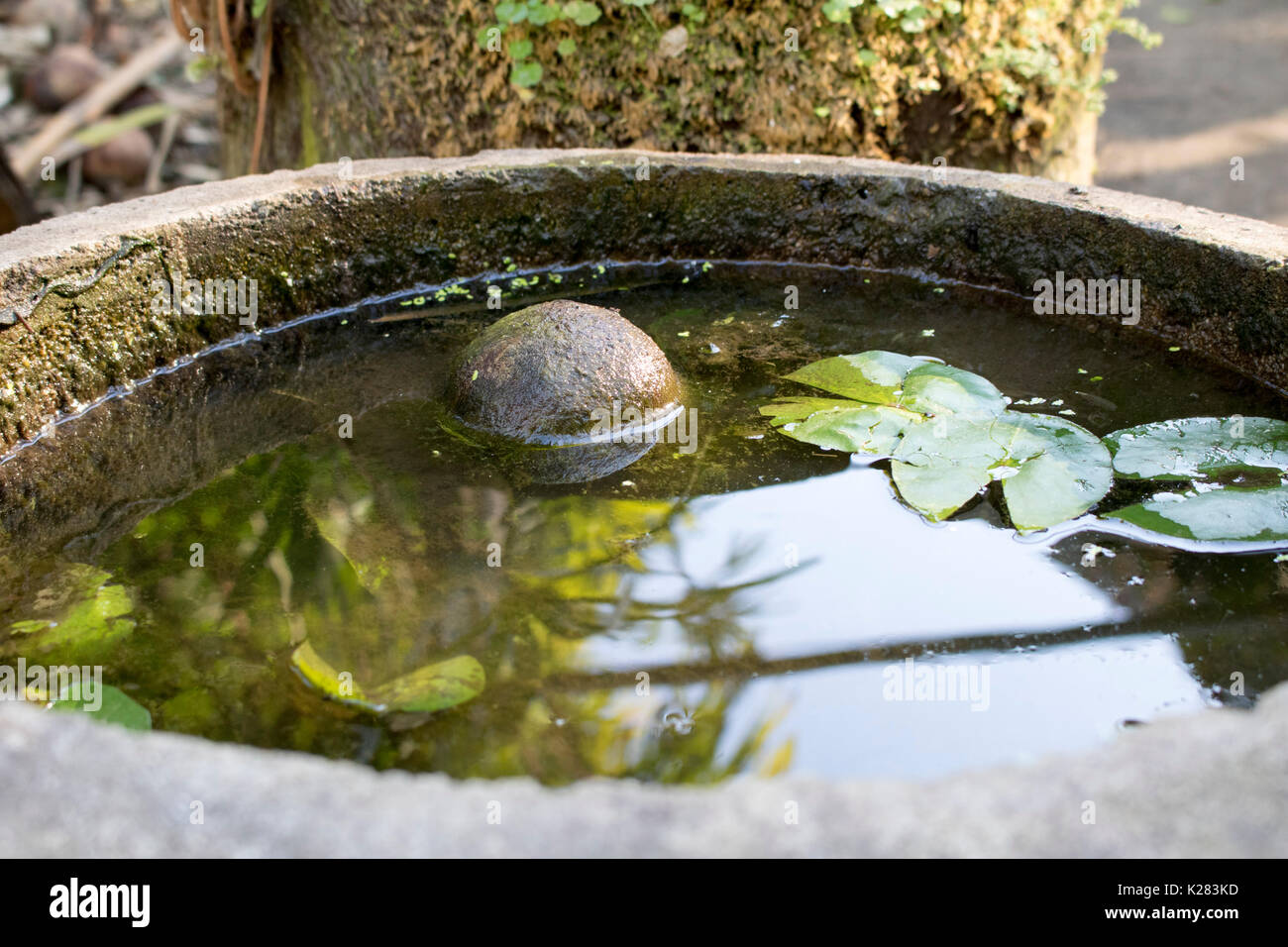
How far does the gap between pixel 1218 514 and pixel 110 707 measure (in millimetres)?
1958

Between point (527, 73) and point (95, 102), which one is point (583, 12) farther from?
point (95, 102)

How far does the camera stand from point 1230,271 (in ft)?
8.52

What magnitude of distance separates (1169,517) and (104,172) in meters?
7.37

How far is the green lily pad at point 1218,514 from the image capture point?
6.87 ft

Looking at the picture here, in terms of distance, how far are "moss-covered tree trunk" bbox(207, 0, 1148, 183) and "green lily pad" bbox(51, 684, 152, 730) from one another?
284 centimetres

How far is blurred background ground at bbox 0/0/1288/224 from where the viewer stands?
23.0 feet

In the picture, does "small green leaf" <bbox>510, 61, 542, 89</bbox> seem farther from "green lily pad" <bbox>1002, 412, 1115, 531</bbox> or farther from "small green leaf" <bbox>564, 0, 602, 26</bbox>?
"green lily pad" <bbox>1002, 412, 1115, 531</bbox>

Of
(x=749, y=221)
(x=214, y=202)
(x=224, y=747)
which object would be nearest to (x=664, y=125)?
(x=749, y=221)

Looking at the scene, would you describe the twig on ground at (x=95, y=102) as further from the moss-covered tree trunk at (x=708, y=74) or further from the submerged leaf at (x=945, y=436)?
the submerged leaf at (x=945, y=436)

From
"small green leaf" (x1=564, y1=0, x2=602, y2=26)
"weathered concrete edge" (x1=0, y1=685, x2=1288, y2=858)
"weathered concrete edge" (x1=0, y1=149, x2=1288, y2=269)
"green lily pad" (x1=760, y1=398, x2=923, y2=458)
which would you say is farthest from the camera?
"small green leaf" (x1=564, y1=0, x2=602, y2=26)

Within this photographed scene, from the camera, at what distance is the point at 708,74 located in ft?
12.9

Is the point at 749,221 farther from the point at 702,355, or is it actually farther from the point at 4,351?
the point at 4,351

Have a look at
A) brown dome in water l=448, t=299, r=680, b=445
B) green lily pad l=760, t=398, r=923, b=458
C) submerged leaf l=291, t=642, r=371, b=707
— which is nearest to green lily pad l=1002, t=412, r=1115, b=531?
green lily pad l=760, t=398, r=923, b=458

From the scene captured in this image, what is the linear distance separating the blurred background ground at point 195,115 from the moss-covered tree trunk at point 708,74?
2797 millimetres
